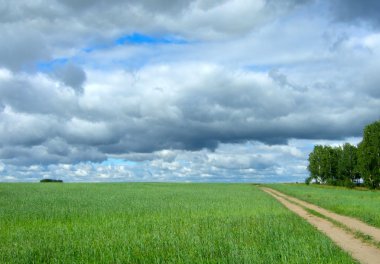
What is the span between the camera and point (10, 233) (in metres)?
22.6

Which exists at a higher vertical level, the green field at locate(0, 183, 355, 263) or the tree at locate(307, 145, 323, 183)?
the tree at locate(307, 145, 323, 183)

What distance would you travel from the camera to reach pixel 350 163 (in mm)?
126125

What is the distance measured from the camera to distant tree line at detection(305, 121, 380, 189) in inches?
3708

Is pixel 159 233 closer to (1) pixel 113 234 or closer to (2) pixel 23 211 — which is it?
(1) pixel 113 234

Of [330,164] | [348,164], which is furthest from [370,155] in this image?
[330,164]

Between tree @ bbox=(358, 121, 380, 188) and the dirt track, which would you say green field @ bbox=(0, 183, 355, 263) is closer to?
the dirt track

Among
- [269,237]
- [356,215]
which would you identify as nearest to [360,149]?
[356,215]

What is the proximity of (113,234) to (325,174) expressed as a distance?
408 ft

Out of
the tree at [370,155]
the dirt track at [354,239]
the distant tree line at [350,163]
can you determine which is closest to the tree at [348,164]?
the distant tree line at [350,163]

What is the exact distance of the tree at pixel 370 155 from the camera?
93375 mm

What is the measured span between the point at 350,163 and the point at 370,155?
110 feet

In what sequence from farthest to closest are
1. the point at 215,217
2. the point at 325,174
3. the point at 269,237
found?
the point at 325,174 → the point at 215,217 → the point at 269,237

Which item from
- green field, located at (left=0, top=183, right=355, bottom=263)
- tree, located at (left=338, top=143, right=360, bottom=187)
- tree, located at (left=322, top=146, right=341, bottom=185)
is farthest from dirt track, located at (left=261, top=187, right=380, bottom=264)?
tree, located at (left=322, top=146, right=341, bottom=185)

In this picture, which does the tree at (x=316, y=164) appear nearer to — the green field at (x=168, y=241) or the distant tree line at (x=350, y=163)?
the distant tree line at (x=350, y=163)
